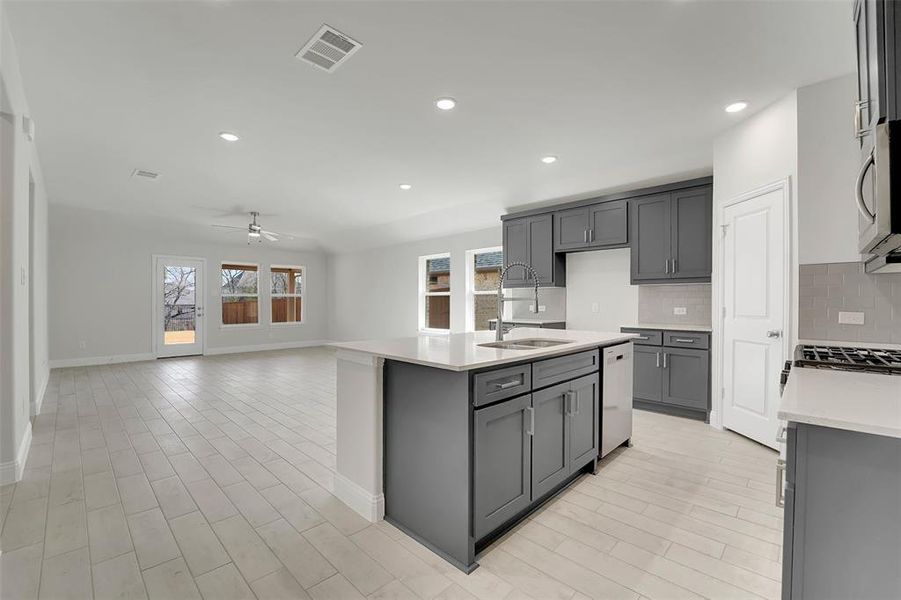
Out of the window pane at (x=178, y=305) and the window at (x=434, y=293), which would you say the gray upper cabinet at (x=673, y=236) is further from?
the window pane at (x=178, y=305)

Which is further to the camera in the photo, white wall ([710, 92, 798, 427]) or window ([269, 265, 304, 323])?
window ([269, 265, 304, 323])

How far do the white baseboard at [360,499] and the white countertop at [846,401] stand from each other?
190 cm

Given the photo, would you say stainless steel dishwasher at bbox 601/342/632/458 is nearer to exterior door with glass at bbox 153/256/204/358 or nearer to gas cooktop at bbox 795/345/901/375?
gas cooktop at bbox 795/345/901/375

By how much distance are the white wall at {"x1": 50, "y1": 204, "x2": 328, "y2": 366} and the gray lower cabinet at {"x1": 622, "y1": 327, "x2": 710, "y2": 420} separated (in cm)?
823

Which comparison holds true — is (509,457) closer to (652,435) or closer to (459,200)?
(652,435)

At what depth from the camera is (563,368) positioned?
7.97 feet

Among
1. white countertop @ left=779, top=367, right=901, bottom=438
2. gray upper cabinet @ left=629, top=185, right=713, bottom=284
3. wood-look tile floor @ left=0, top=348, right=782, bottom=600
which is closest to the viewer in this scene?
white countertop @ left=779, top=367, right=901, bottom=438

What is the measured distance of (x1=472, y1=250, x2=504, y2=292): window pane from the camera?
6.87 meters

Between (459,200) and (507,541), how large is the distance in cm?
476

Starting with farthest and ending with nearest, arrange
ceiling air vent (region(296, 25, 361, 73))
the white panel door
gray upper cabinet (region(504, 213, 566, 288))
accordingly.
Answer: gray upper cabinet (region(504, 213, 566, 288)), the white panel door, ceiling air vent (region(296, 25, 361, 73))

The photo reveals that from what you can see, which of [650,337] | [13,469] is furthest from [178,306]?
[650,337]

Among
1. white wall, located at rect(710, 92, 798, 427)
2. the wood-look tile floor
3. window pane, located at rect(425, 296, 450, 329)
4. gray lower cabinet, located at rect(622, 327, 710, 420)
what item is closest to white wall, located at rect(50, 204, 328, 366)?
window pane, located at rect(425, 296, 450, 329)

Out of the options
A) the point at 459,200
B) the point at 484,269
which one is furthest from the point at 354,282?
the point at 459,200

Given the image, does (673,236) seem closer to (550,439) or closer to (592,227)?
(592,227)
